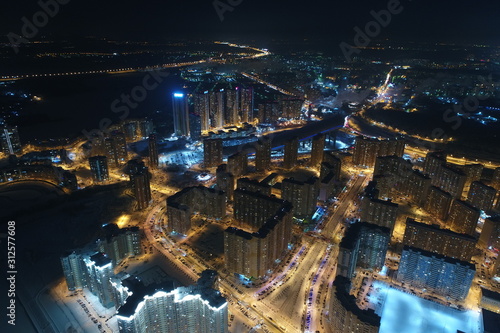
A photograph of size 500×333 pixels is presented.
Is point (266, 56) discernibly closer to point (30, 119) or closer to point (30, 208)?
point (30, 119)

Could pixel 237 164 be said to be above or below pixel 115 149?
below

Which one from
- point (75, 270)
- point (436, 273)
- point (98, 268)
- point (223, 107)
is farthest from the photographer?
point (223, 107)

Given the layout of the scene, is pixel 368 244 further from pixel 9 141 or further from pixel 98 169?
pixel 9 141

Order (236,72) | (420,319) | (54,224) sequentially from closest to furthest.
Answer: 1. (420,319)
2. (54,224)
3. (236,72)

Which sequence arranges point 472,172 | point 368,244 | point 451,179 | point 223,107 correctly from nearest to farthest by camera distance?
point 368,244
point 451,179
point 472,172
point 223,107

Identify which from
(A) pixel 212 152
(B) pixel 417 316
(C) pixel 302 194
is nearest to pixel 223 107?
(A) pixel 212 152

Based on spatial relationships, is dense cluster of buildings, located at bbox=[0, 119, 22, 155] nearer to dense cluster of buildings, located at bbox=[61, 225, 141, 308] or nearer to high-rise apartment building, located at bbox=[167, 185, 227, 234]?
high-rise apartment building, located at bbox=[167, 185, 227, 234]

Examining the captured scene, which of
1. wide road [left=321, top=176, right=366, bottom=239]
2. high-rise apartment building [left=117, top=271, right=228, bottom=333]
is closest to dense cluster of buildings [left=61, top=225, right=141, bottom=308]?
high-rise apartment building [left=117, top=271, right=228, bottom=333]

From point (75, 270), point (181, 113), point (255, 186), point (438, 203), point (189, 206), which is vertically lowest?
point (75, 270)

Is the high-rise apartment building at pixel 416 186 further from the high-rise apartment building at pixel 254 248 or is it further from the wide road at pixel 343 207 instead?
the high-rise apartment building at pixel 254 248

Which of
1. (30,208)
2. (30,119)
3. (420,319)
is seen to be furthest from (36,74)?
(420,319)

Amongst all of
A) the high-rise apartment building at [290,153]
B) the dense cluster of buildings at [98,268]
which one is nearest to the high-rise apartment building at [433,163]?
the high-rise apartment building at [290,153]
